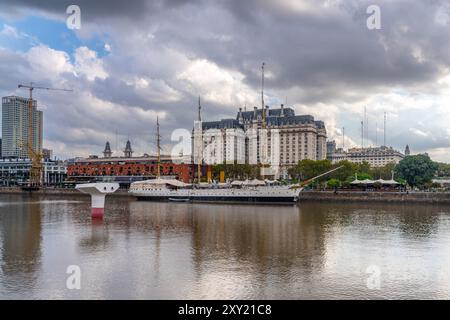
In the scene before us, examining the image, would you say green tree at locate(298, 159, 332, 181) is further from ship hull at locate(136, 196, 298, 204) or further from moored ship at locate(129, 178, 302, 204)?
ship hull at locate(136, 196, 298, 204)

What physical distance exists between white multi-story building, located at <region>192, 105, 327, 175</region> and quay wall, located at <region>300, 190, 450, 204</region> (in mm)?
82370

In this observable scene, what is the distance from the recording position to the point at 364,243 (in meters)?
30.2

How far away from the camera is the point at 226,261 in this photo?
76.4 ft

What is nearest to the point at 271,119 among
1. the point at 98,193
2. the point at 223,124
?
the point at 223,124

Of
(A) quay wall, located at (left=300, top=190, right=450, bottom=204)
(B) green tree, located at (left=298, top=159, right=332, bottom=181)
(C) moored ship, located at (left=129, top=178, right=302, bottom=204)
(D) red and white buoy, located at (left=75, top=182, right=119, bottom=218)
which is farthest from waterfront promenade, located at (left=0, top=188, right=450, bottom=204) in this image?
(D) red and white buoy, located at (left=75, top=182, right=119, bottom=218)

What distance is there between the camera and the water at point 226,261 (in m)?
17.9

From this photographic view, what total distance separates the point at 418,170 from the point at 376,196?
2006cm

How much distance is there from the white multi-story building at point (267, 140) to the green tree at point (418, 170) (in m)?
73.9

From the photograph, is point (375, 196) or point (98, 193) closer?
point (98, 193)

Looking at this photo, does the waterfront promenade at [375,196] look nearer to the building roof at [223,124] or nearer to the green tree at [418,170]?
the green tree at [418,170]

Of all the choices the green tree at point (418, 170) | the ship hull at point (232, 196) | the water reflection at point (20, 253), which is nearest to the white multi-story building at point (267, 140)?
the green tree at point (418, 170)

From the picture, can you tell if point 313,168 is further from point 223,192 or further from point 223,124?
point 223,124

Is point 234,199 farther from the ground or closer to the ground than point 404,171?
closer to the ground
